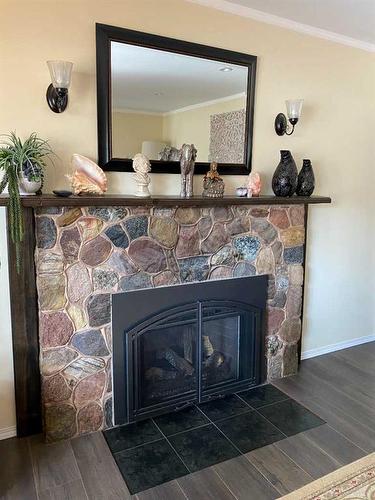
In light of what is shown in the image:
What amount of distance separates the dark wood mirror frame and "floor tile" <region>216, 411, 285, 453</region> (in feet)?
5.22

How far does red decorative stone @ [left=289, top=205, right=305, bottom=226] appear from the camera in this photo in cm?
293

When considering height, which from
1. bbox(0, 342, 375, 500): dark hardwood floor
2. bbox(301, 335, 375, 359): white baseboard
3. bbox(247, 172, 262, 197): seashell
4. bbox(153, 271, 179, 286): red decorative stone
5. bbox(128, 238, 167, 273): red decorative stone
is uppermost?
bbox(247, 172, 262, 197): seashell

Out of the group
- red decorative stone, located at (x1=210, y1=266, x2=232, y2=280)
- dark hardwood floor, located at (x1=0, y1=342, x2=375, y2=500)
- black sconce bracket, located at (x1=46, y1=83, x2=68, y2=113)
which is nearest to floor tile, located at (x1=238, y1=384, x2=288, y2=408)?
dark hardwood floor, located at (x1=0, y1=342, x2=375, y2=500)

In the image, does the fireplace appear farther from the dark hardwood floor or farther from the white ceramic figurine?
the white ceramic figurine

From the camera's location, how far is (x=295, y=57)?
2.96 m

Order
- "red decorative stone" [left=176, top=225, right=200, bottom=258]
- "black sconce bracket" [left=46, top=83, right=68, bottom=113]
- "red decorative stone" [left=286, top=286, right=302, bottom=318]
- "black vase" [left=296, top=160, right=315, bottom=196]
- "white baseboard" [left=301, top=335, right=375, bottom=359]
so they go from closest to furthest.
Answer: "black sconce bracket" [left=46, top=83, right=68, bottom=113], "red decorative stone" [left=176, top=225, right=200, bottom=258], "black vase" [left=296, top=160, right=315, bottom=196], "red decorative stone" [left=286, top=286, right=302, bottom=318], "white baseboard" [left=301, top=335, right=375, bottom=359]

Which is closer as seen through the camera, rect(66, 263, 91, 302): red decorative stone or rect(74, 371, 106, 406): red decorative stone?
rect(66, 263, 91, 302): red decorative stone

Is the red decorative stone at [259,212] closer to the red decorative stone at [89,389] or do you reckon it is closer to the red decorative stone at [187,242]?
the red decorative stone at [187,242]

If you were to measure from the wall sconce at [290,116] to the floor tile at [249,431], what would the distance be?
194cm

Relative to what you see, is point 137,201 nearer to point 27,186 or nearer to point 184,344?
point 27,186

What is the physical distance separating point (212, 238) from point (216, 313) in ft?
1.69

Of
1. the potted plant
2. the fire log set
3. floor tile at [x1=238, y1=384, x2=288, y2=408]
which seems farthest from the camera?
floor tile at [x1=238, y1=384, x2=288, y2=408]

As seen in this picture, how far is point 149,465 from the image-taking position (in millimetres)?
2139

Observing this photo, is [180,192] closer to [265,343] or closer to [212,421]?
[265,343]
